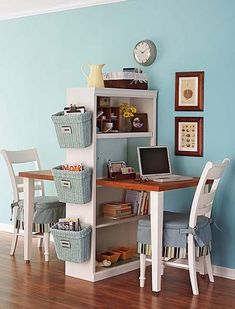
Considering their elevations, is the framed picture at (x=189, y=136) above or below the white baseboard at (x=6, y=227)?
above

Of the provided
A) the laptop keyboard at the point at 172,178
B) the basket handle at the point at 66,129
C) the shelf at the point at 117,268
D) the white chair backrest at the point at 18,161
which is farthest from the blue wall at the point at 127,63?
the basket handle at the point at 66,129

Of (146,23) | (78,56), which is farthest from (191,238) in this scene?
(78,56)

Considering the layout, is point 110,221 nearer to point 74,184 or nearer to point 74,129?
point 74,184

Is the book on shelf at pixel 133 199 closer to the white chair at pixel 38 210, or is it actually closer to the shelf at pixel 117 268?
the shelf at pixel 117 268

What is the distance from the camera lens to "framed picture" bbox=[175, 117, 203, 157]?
4977mm

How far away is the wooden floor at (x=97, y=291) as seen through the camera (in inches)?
163

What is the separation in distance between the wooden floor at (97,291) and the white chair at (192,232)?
0.53 ft

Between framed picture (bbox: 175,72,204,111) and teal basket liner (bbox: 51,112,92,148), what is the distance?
941mm

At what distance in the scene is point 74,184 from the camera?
4582 millimetres

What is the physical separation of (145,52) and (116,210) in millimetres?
1417

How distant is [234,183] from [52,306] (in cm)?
177

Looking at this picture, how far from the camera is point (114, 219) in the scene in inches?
194

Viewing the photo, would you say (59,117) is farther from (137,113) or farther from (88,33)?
(88,33)

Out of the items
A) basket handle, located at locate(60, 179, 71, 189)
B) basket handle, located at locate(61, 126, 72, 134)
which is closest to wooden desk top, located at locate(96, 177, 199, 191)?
basket handle, located at locate(60, 179, 71, 189)
